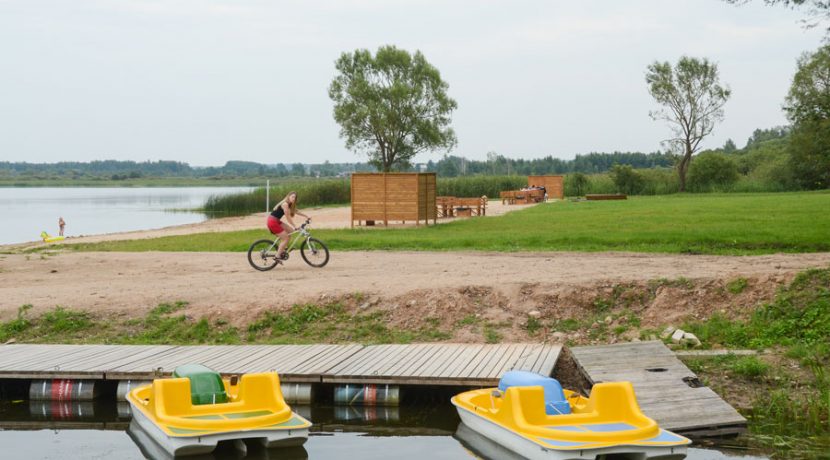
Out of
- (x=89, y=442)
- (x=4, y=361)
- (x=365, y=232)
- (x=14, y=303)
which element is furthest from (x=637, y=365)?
(x=365, y=232)

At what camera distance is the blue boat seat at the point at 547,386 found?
8312mm

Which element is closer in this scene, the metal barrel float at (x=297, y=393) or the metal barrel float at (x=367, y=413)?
the metal barrel float at (x=367, y=413)

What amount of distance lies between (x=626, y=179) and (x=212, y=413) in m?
58.8

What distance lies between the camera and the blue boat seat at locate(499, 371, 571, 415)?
8312 millimetres

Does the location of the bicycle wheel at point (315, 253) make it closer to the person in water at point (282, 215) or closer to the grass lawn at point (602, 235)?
the person in water at point (282, 215)

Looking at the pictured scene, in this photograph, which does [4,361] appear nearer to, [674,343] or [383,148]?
[674,343]

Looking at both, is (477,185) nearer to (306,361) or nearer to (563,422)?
(306,361)

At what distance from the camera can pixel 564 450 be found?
7.18 m

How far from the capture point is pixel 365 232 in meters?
28.1

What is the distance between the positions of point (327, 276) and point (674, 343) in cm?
722

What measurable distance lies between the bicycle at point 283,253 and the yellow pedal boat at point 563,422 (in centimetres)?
959

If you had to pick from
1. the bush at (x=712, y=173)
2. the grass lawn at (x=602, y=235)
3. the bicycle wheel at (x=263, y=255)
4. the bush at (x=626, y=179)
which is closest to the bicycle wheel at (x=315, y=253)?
the bicycle wheel at (x=263, y=255)

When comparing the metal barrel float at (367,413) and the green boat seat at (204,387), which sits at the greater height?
the green boat seat at (204,387)

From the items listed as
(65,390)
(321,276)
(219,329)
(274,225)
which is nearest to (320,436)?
(65,390)
